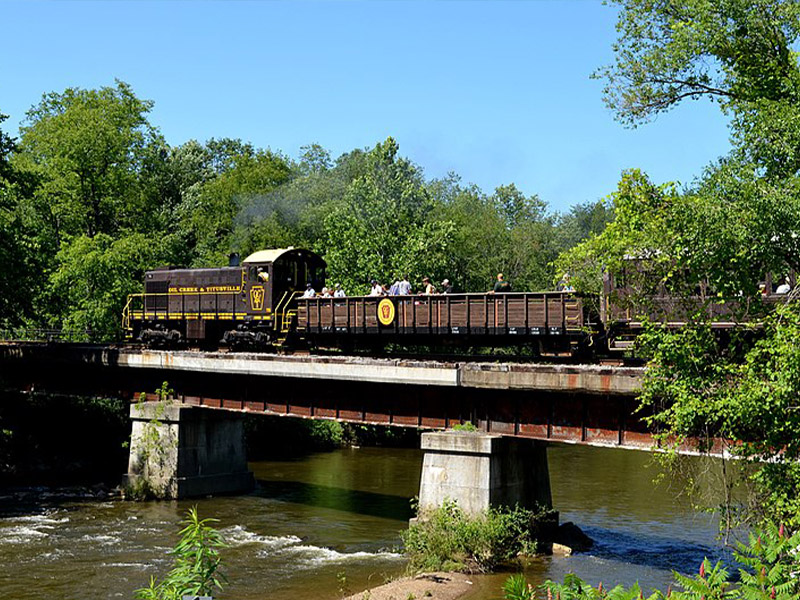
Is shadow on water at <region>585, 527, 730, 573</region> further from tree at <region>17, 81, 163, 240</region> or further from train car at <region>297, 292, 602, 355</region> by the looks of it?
tree at <region>17, 81, 163, 240</region>

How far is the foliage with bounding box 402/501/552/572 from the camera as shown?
21.6m

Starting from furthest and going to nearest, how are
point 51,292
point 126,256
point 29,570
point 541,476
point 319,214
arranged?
point 319,214 → point 126,256 → point 51,292 → point 541,476 → point 29,570

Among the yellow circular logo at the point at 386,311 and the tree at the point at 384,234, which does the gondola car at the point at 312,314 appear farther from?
the tree at the point at 384,234

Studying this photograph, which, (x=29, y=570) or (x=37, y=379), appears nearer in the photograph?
(x=29, y=570)

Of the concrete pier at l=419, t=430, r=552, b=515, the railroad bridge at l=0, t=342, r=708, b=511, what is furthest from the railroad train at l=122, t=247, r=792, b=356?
the concrete pier at l=419, t=430, r=552, b=515

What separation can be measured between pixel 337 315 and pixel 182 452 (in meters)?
7.26

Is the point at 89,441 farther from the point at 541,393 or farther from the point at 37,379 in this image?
the point at 541,393

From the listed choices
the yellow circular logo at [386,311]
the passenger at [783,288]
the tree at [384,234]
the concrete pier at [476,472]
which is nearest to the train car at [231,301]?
the yellow circular logo at [386,311]

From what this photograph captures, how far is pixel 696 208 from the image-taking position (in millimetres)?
16344

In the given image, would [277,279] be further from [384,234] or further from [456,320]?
[384,234]

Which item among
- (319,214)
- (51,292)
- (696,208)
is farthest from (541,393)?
(319,214)

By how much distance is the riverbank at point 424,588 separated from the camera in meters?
19.0

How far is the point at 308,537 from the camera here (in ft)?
86.9

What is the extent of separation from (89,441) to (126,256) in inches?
460
